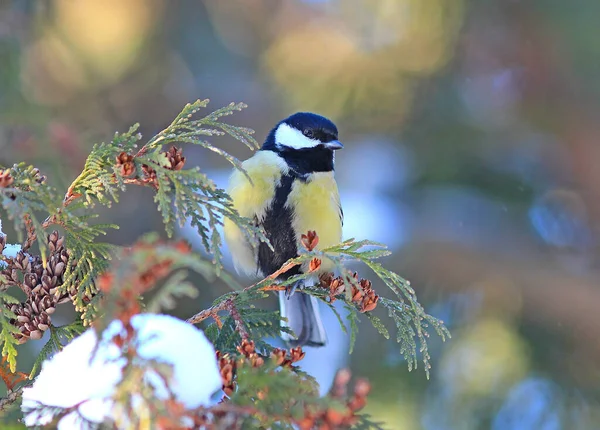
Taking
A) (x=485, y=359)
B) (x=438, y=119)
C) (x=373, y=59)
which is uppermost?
(x=373, y=59)

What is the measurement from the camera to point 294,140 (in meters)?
2.44

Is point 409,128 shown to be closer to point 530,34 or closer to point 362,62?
point 362,62

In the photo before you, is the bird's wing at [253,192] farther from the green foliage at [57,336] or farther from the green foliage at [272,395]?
the green foliage at [272,395]

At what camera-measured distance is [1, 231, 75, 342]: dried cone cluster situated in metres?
1.24

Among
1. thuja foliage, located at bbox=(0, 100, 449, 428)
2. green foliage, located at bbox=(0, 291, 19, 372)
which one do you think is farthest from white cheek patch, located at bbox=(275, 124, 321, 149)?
green foliage, located at bbox=(0, 291, 19, 372)

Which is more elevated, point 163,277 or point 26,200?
point 26,200

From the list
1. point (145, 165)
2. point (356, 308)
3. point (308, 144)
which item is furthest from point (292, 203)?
point (145, 165)

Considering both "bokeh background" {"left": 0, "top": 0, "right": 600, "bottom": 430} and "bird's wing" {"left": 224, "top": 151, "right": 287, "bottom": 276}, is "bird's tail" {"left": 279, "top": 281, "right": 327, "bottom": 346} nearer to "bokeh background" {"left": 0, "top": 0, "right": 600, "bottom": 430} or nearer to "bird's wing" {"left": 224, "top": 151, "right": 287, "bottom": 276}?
"bird's wing" {"left": 224, "top": 151, "right": 287, "bottom": 276}

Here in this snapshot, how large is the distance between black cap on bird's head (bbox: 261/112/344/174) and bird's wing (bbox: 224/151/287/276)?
0.06m

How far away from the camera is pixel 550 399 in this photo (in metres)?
2.95

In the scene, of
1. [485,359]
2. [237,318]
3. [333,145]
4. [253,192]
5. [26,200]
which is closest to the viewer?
[26,200]

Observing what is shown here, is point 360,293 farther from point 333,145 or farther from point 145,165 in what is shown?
point 333,145

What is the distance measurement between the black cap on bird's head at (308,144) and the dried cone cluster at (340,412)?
1507mm

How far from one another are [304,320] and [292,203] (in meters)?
0.51
